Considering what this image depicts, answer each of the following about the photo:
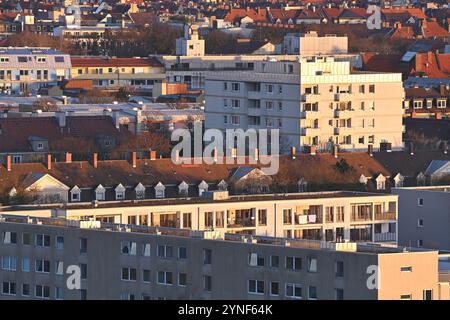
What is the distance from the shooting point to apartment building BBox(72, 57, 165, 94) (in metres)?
103

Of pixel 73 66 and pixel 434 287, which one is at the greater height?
pixel 434 287

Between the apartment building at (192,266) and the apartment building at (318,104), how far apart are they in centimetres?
2762

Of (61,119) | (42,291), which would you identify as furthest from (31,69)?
(42,291)

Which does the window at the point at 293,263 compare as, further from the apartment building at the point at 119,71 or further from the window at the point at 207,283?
the apartment building at the point at 119,71

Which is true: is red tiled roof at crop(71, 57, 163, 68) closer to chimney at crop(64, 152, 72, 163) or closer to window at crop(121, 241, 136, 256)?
chimney at crop(64, 152, 72, 163)

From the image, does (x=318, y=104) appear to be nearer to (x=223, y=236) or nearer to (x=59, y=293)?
(x=59, y=293)

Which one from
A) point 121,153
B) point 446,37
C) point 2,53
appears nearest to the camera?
point 121,153

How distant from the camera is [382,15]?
151 metres

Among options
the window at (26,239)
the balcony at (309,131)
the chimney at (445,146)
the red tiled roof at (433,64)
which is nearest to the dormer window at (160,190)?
the chimney at (445,146)

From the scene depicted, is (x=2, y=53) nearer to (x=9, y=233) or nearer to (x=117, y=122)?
(x=117, y=122)

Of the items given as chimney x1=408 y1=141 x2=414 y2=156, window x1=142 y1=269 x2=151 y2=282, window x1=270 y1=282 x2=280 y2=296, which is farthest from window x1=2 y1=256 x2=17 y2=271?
chimney x1=408 y1=141 x2=414 y2=156
